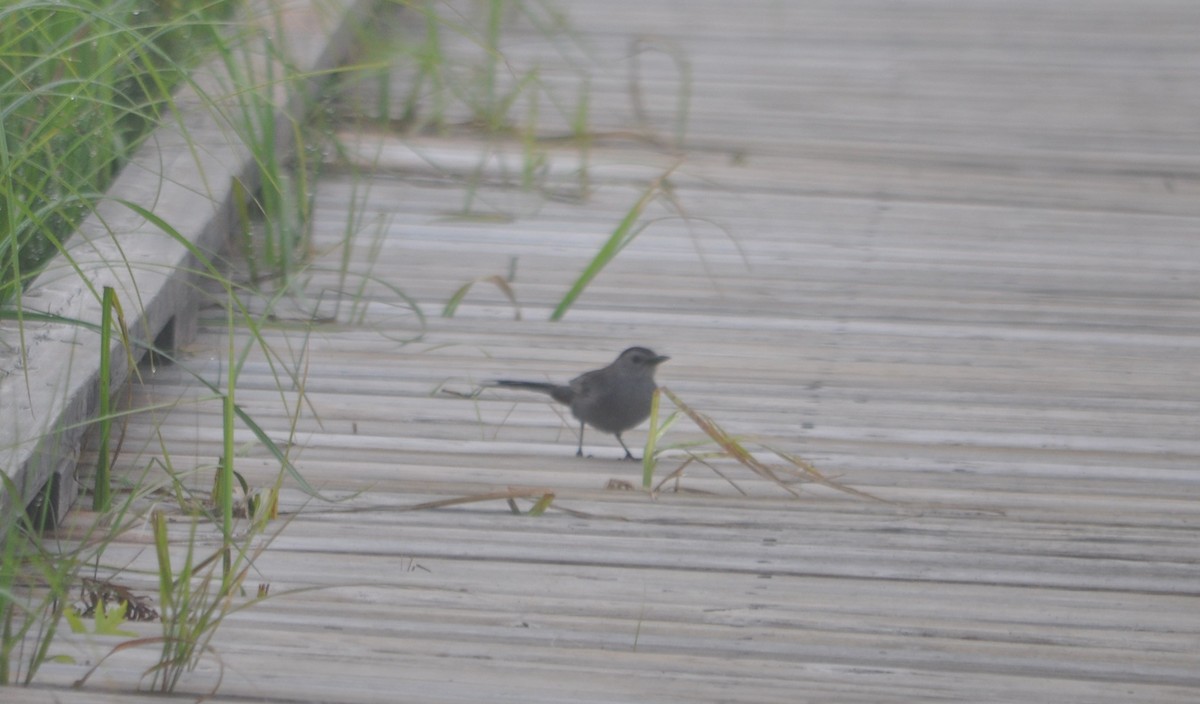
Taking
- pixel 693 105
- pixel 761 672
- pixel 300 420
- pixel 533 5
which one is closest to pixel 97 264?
pixel 300 420

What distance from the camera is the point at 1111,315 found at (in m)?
3.68

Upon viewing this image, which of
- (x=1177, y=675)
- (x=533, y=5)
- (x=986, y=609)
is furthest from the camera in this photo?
(x=533, y=5)

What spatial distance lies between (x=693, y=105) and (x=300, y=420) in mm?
2636

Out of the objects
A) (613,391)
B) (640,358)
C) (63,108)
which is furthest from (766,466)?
(63,108)

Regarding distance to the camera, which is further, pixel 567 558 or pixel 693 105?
pixel 693 105

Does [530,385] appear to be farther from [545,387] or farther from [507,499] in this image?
[507,499]

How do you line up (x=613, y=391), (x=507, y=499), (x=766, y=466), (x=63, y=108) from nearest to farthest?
1. (x=507, y=499)
2. (x=766, y=466)
3. (x=613, y=391)
4. (x=63, y=108)

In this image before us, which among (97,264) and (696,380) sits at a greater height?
(97,264)

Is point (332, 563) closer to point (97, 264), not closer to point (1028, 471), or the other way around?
point (97, 264)

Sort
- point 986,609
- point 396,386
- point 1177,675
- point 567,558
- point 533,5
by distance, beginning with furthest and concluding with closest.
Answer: point 533,5 < point 396,386 < point 567,558 < point 986,609 < point 1177,675

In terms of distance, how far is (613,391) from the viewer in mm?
2992

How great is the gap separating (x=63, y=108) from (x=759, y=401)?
142 cm

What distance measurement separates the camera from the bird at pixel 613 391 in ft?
9.75

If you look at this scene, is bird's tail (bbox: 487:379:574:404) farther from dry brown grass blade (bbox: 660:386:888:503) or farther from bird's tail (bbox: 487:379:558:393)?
dry brown grass blade (bbox: 660:386:888:503)
